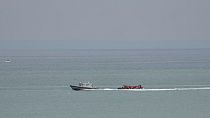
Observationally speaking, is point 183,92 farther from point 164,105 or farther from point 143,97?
point 164,105

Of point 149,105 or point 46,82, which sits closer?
point 149,105

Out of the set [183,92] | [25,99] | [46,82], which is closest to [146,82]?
[46,82]

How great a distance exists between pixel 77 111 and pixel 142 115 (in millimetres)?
7078

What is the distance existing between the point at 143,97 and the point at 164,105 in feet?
37.7

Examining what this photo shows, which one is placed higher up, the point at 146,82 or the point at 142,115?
the point at 146,82

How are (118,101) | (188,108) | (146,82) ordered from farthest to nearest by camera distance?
1. (146,82)
2. (118,101)
3. (188,108)

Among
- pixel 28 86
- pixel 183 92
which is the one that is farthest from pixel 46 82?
pixel 183 92

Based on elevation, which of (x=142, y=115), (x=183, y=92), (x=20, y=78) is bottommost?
(x=142, y=115)

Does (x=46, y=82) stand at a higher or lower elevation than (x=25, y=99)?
higher

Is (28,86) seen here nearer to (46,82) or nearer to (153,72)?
(46,82)

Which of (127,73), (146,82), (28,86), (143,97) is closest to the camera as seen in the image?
(143,97)

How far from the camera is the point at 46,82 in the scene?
12656 cm

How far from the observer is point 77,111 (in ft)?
268

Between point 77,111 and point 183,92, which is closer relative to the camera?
point 77,111
